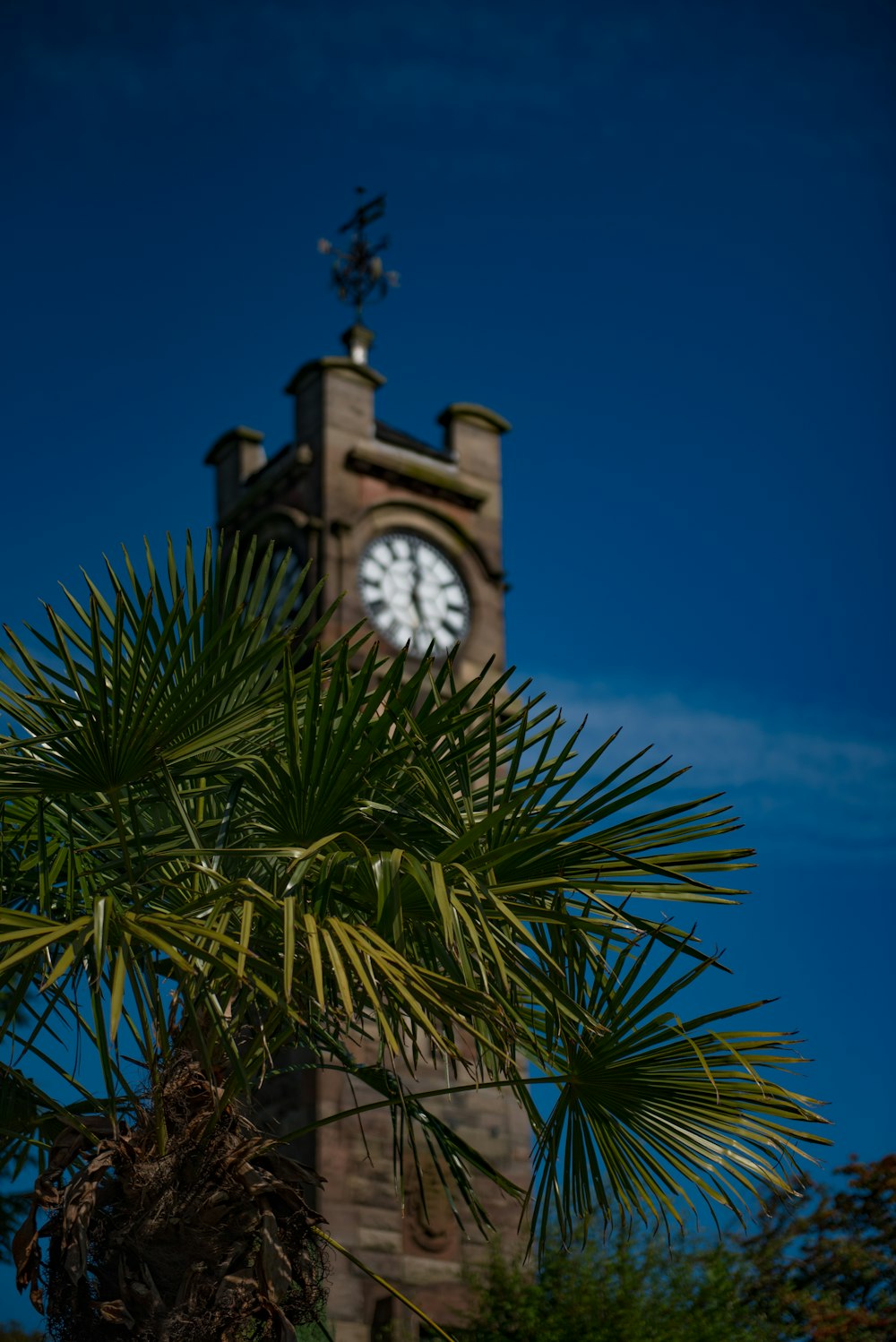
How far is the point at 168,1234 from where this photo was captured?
8594 mm

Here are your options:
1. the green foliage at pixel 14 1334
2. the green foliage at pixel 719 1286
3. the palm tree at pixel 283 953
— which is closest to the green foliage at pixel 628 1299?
the green foliage at pixel 719 1286

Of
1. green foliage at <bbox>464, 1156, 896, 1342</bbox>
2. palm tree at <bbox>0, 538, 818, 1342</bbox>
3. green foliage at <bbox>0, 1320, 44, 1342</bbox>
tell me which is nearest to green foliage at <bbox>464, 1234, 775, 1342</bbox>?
green foliage at <bbox>464, 1156, 896, 1342</bbox>

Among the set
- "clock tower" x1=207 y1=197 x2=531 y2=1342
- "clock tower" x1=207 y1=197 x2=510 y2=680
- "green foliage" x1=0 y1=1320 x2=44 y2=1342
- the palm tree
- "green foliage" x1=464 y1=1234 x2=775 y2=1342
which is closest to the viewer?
the palm tree

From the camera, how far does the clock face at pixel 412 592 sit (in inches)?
Answer: 1105

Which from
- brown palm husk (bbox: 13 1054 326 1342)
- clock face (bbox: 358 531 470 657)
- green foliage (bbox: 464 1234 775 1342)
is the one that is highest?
clock face (bbox: 358 531 470 657)

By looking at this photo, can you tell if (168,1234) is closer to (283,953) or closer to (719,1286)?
(283,953)

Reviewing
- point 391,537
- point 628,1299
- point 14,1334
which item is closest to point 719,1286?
point 628,1299

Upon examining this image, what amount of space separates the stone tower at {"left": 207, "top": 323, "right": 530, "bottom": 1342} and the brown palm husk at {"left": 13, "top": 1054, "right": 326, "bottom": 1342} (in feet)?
50.7

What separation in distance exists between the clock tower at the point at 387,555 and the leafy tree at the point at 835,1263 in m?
3.40

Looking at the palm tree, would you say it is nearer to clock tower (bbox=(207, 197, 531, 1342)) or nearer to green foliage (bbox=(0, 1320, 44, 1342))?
green foliage (bbox=(0, 1320, 44, 1342))

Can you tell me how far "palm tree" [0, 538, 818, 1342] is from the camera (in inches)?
337

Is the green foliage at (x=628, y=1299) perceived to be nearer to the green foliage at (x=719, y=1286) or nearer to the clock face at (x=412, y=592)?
the green foliage at (x=719, y=1286)

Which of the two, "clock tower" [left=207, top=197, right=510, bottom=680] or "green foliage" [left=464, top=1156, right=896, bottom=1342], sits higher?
"clock tower" [left=207, top=197, right=510, bottom=680]

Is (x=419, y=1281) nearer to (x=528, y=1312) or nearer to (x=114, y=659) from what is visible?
(x=528, y=1312)
